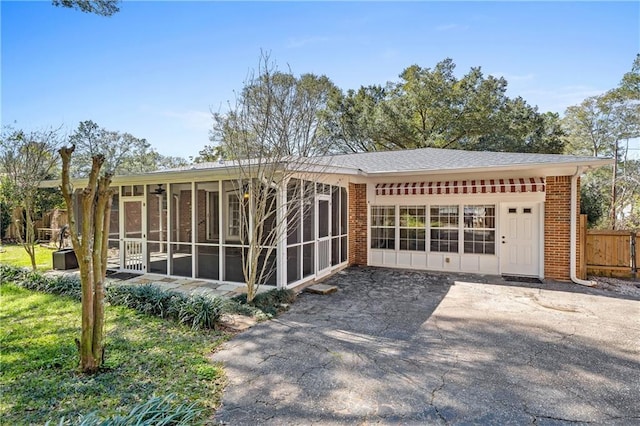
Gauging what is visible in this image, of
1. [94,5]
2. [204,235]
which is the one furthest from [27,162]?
[94,5]

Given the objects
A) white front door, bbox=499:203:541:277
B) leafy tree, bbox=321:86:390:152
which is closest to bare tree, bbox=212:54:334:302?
white front door, bbox=499:203:541:277

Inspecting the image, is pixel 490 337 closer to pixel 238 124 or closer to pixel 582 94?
pixel 238 124

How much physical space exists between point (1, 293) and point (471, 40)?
13.7 metres

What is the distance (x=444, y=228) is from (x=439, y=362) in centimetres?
678

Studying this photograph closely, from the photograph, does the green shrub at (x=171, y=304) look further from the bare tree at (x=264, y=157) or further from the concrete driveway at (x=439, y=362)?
the bare tree at (x=264, y=157)

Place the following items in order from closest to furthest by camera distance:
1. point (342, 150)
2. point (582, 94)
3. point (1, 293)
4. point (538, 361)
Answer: point (538, 361) → point (1, 293) → point (582, 94) → point (342, 150)

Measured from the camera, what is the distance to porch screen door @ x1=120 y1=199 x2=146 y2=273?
31.4 ft

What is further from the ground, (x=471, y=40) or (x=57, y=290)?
(x=471, y=40)

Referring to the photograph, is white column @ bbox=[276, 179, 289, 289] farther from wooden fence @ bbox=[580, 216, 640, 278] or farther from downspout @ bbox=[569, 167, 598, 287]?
wooden fence @ bbox=[580, 216, 640, 278]

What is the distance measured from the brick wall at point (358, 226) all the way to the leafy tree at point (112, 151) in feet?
64.5

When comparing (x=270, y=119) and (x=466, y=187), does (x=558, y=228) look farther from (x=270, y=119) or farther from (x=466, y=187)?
(x=270, y=119)

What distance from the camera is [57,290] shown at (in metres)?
7.54

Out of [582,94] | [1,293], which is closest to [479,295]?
[1,293]

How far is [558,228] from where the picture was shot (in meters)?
Answer: 9.09
